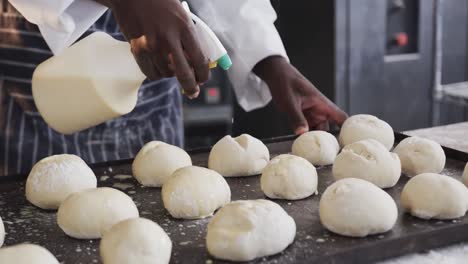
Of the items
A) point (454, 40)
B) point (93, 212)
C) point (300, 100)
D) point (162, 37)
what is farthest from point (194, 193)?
point (454, 40)

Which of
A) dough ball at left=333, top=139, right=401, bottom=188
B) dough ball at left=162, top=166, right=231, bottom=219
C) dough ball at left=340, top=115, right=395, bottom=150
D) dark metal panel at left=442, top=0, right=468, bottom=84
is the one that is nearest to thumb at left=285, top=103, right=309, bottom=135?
dough ball at left=340, top=115, right=395, bottom=150

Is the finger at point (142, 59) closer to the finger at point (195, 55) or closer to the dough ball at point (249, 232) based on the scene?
the finger at point (195, 55)

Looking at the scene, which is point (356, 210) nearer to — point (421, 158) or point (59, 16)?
point (421, 158)

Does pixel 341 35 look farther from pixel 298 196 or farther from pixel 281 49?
pixel 298 196

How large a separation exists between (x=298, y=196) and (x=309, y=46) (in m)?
1.76

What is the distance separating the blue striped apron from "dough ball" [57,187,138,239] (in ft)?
2.15

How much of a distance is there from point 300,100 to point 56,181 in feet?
2.36

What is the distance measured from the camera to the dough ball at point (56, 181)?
130 cm

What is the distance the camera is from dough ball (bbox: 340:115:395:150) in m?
1.58

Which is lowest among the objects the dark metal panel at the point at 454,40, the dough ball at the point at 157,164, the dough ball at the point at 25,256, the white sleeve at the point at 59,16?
the dark metal panel at the point at 454,40

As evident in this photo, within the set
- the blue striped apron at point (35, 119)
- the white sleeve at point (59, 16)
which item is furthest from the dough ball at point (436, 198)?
the blue striped apron at point (35, 119)

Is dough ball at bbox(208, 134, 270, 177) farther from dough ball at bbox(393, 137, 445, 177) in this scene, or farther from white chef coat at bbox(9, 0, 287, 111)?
white chef coat at bbox(9, 0, 287, 111)

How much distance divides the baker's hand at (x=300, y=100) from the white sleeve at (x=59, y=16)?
0.54 metres

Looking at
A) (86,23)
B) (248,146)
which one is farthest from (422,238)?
(86,23)
